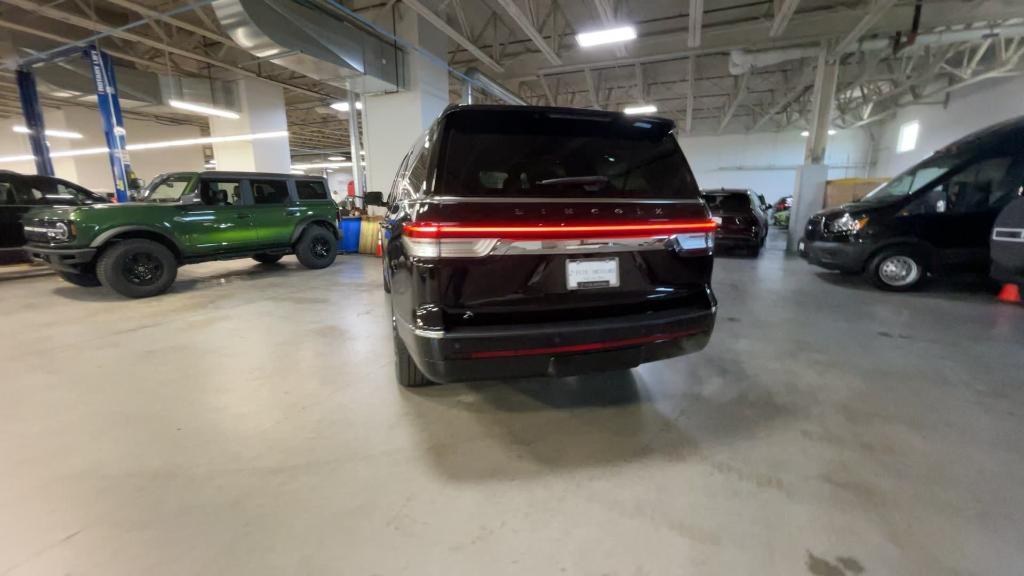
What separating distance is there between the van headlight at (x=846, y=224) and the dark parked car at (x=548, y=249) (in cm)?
455

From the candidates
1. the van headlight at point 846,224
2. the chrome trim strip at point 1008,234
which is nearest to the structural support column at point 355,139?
the van headlight at point 846,224

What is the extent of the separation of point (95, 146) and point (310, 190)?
15.3 metres

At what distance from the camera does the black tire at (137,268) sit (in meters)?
4.70

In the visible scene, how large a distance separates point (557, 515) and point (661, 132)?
6.17 feet

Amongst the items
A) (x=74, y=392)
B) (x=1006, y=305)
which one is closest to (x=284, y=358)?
(x=74, y=392)

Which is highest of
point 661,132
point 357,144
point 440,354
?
point 357,144

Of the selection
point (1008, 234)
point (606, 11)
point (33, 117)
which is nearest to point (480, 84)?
point (606, 11)

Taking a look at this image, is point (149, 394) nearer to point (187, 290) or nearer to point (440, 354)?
point (440, 354)

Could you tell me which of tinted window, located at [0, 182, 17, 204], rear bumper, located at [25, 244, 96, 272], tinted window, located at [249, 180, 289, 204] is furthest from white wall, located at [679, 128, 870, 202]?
tinted window, located at [0, 182, 17, 204]

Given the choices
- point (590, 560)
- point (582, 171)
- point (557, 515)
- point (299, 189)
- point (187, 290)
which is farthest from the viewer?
point (299, 189)

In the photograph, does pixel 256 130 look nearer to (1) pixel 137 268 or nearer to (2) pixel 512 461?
(1) pixel 137 268

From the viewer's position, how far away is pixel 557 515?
158cm

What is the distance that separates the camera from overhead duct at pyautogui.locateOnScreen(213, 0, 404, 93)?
5930 mm

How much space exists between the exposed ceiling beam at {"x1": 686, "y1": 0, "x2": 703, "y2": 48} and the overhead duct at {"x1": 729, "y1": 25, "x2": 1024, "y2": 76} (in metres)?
1.53
